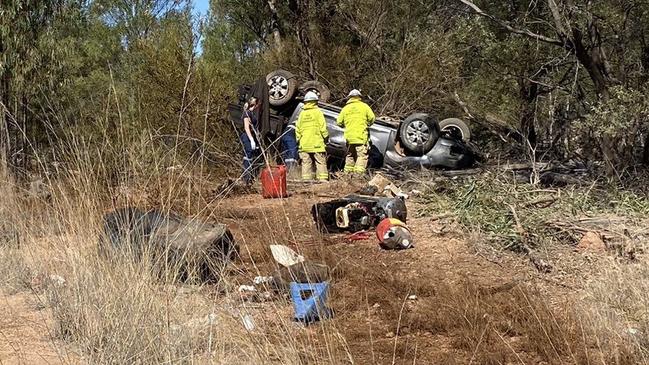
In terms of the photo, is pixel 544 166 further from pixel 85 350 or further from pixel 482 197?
pixel 85 350

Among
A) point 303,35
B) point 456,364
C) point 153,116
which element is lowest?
point 456,364

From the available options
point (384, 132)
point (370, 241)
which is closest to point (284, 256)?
point (370, 241)

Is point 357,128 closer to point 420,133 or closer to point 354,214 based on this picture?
point 420,133

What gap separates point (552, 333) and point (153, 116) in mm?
9118

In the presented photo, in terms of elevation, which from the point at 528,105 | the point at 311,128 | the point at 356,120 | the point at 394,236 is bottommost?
the point at 394,236

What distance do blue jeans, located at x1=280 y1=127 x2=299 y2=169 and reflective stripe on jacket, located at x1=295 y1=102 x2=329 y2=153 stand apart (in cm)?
71

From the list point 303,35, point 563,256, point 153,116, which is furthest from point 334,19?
point 563,256

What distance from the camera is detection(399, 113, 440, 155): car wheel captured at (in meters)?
12.5

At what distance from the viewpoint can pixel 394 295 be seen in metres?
5.81

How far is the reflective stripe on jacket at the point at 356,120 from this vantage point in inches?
488

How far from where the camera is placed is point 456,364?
4.36 meters

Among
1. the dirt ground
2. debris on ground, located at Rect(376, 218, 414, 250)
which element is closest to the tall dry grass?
the dirt ground

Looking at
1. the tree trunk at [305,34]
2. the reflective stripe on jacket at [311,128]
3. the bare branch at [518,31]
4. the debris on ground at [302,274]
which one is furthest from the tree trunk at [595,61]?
the tree trunk at [305,34]

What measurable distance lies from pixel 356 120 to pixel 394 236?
16.6 feet
